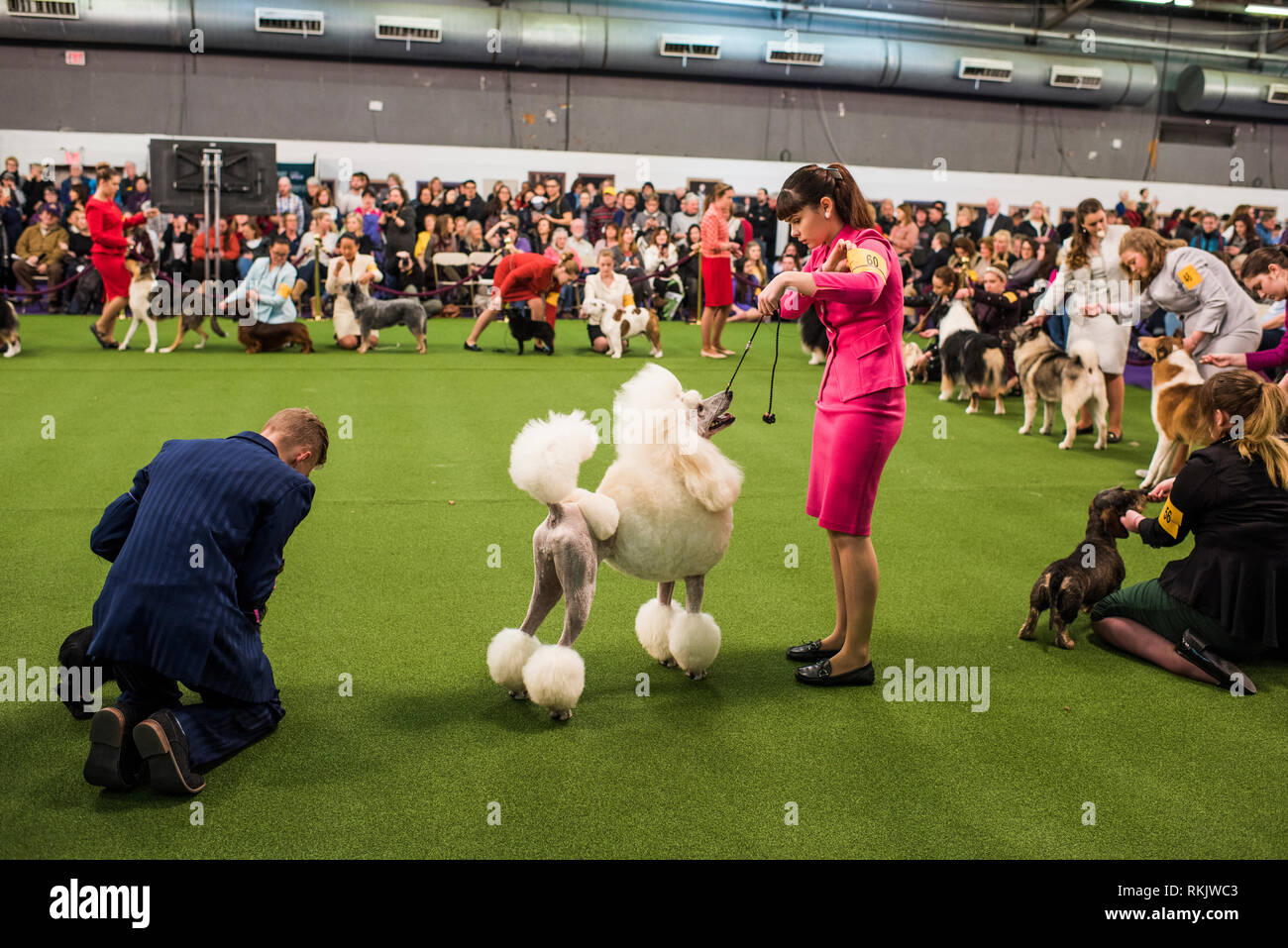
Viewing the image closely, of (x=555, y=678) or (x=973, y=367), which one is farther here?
(x=973, y=367)

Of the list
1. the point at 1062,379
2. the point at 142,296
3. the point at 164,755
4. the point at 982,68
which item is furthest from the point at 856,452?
the point at 982,68

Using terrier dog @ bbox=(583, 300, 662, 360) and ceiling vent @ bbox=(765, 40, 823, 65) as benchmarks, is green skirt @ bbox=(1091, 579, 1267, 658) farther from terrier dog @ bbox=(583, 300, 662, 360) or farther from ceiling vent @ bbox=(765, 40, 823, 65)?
ceiling vent @ bbox=(765, 40, 823, 65)

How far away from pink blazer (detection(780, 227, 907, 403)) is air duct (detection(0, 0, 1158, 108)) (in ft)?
50.3

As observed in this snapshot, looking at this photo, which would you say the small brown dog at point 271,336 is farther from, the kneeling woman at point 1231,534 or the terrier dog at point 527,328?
the kneeling woman at point 1231,534

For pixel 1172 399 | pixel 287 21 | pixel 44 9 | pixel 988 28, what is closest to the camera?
pixel 1172 399

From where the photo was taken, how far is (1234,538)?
140 inches

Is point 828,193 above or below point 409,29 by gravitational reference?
below

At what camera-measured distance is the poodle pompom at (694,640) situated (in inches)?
137

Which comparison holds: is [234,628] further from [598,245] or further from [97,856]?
[598,245]

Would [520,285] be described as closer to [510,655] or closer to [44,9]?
[510,655]

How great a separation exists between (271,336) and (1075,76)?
16190 millimetres

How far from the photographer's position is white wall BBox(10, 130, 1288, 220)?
53.2 feet

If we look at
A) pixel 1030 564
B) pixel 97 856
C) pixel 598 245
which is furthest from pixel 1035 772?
pixel 598 245

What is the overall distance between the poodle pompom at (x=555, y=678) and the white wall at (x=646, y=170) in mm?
15529
